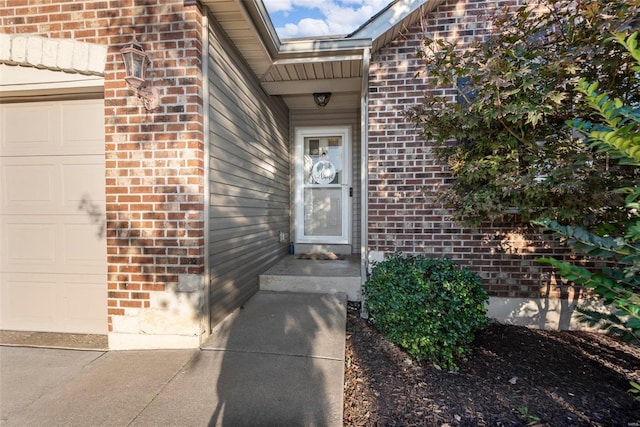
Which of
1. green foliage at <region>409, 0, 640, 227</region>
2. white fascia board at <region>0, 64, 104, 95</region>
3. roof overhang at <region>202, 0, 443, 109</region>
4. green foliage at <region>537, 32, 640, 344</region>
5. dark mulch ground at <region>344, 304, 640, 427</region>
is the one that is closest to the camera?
green foliage at <region>537, 32, 640, 344</region>

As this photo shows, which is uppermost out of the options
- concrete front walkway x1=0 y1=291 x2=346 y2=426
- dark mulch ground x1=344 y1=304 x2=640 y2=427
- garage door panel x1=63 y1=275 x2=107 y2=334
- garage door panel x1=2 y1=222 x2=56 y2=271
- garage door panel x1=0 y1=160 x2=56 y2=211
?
garage door panel x1=0 y1=160 x2=56 y2=211

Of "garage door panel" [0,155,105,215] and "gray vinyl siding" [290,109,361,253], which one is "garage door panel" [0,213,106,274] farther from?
"gray vinyl siding" [290,109,361,253]

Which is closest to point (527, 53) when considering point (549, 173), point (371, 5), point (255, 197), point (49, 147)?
point (549, 173)

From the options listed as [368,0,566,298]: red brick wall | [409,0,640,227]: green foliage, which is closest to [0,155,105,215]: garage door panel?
[368,0,566,298]: red brick wall

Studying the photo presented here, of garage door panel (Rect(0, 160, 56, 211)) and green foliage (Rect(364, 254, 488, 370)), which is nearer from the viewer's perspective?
green foliage (Rect(364, 254, 488, 370))

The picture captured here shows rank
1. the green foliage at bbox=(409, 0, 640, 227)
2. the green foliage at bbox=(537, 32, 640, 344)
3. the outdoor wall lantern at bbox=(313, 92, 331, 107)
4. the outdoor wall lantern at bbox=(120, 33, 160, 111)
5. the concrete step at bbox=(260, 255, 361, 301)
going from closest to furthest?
the green foliage at bbox=(537, 32, 640, 344) → the green foliage at bbox=(409, 0, 640, 227) → the outdoor wall lantern at bbox=(120, 33, 160, 111) → the concrete step at bbox=(260, 255, 361, 301) → the outdoor wall lantern at bbox=(313, 92, 331, 107)

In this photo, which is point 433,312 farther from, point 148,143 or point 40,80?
point 40,80

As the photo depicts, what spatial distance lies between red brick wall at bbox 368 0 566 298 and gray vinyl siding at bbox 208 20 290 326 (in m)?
1.37

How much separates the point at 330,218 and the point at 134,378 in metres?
3.43

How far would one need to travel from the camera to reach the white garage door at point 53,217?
9.18 feet

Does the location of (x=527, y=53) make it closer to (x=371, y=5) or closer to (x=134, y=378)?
(x=371, y=5)

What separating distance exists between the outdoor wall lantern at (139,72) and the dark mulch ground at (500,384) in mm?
2681

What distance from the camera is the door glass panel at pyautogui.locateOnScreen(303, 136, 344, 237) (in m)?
5.10

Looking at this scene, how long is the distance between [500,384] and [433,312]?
667 mm
